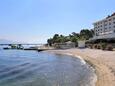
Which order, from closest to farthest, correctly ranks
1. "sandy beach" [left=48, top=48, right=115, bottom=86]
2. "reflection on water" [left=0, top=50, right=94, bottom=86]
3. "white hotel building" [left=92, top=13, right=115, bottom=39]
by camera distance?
1. "sandy beach" [left=48, top=48, right=115, bottom=86]
2. "reflection on water" [left=0, top=50, right=94, bottom=86]
3. "white hotel building" [left=92, top=13, right=115, bottom=39]

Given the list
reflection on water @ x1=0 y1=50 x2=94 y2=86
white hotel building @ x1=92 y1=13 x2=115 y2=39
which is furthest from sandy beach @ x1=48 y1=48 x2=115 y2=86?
white hotel building @ x1=92 y1=13 x2=115 y2=39

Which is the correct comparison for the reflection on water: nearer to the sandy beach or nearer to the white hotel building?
the sandy beach

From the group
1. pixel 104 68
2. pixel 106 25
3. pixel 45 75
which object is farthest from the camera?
pixel 106 25

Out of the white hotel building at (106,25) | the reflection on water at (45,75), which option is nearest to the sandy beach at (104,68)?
the reflection on water at (45,75)

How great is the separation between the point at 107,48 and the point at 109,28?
156 feet

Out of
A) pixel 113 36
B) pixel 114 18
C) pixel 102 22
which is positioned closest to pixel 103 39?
pixel 113 36

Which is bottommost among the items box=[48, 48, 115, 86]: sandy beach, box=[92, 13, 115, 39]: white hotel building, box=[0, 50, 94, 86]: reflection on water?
box=[0, 50, 94, 86]: reflection on water

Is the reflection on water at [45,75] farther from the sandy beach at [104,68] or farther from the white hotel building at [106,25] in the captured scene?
the white hotel building at [106,25]

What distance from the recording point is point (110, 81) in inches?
607

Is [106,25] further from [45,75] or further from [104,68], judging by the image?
[45,75]

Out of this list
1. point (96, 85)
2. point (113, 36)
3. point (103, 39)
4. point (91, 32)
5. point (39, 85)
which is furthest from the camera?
point (91, 32)

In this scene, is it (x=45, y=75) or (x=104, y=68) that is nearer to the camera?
(x=45, y=75)

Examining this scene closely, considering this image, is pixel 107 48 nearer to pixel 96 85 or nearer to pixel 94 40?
pixel 94 40

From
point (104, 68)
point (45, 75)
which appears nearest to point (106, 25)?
A: point (104, 68)
